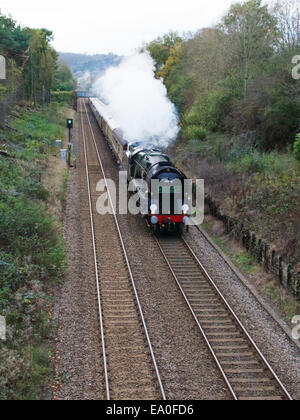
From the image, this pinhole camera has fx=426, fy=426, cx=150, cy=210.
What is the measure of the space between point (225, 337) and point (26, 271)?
596 cm

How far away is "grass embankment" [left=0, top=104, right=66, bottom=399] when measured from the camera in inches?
346

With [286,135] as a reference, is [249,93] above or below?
above

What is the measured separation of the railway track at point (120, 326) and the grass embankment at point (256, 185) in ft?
16.9

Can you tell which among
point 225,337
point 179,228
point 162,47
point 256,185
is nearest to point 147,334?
point 225,337

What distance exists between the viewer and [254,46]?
29.2 metres

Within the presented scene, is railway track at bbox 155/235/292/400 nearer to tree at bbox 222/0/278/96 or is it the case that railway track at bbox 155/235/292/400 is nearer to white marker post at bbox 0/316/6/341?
white marker post at bbox 0/316/6/341

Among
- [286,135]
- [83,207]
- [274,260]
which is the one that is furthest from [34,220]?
[286,135]

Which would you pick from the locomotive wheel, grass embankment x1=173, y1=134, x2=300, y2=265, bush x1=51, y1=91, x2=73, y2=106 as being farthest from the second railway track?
bush x1=51, y1=91, x2=73, y2=106

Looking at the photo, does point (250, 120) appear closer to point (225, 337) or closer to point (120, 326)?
point (225, 337)

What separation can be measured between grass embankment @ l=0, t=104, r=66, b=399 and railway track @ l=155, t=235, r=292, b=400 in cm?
Answer: 393

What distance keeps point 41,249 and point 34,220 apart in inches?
58.5
